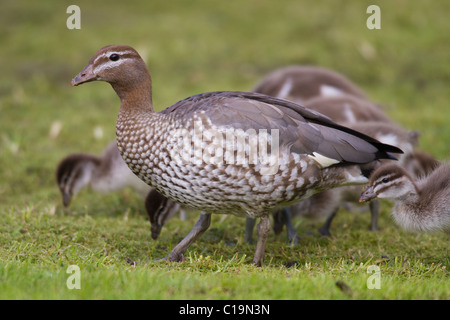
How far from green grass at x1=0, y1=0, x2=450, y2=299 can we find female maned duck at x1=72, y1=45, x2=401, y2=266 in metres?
0.53

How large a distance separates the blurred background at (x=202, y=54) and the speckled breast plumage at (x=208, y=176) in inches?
140

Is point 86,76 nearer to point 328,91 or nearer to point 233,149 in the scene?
point 233,149

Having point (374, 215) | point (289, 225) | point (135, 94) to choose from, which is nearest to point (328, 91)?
point (374, 215)

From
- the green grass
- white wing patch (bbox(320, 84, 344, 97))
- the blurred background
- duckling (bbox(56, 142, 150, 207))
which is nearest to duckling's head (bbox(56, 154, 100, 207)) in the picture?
duckling (bbox(56, 142, 150, 207))

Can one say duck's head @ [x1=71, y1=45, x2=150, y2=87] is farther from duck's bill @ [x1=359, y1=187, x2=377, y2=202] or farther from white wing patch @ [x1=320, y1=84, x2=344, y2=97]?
white wing patch @ [x1=320, y1=84, x2=344, y2=97]

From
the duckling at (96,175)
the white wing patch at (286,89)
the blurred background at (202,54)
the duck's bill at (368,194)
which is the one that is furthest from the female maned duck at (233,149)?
the blurred background at (202,54)

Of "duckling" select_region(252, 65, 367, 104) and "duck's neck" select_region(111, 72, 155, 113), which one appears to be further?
"duckling" select_region(252, 65, 367, 104)

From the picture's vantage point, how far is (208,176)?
4.84 metres

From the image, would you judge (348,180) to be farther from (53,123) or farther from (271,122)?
(53,123)

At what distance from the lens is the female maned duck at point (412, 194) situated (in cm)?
526

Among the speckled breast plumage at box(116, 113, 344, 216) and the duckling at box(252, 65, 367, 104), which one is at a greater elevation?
the duckling at box(252, 65, 367, 104)

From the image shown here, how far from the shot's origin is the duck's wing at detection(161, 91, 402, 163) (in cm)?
495

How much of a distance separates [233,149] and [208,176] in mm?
273

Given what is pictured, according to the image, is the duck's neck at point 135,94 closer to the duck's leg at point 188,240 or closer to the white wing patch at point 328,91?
the duck's leg at point 188,240
